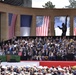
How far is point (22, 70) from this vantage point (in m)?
20.8

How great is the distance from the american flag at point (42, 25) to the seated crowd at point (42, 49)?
9.02 metres

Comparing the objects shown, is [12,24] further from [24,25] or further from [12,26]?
[24,25]

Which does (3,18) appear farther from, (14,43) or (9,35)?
(14,43)

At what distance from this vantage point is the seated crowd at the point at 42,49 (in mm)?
36500

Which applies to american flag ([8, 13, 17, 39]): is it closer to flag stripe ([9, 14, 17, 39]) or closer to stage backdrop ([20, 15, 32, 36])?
flag stripe ([9, 14, 17, 39])

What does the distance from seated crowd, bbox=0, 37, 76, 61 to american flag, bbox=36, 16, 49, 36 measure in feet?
29.6

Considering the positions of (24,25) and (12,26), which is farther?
(24,25)

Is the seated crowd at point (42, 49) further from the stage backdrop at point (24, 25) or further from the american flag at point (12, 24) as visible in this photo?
the stage backdrop at point (24, 25)

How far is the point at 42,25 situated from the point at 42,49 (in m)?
12.4

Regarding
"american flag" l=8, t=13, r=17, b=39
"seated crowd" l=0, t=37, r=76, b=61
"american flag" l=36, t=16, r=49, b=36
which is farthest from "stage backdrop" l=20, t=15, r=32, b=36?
"seated crowd" l=0, t=37, r=76, b=61

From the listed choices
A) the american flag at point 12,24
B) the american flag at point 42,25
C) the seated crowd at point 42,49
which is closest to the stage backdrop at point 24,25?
the american flag at point 42,25

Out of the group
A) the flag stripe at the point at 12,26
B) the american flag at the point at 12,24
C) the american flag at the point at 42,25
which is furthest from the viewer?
the american flag at the point at 42,25

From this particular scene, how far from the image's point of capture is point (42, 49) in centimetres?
3775

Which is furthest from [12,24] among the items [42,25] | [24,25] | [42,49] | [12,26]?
[42,49]
